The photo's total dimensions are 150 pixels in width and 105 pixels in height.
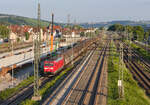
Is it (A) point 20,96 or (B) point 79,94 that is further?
(A) point 20,96

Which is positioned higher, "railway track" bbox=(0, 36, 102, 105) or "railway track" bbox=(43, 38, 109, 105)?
"railway track" bbox=(43, 38, 109, 105)

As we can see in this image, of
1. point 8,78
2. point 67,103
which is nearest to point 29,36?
point 8,78

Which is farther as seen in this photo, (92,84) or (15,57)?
(15,57)

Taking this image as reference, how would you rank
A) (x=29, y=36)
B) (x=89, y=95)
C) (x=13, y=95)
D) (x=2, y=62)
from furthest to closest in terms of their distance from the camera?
1. (x=29, y=36)
2. (x=2, y=62)
3. (x=13, y=95)
4. (x=89, y=95)

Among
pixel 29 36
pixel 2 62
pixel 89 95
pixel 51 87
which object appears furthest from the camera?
pixel 29 36

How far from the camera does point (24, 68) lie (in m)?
41.7

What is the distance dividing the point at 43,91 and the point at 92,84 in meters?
7.33

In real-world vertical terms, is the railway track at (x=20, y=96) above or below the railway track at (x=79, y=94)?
below

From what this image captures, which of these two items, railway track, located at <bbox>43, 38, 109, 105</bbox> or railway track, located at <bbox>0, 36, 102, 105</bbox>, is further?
railway track, located at <bbox>0, 36, 102, 105</bbox>

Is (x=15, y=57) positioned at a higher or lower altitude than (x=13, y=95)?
higher

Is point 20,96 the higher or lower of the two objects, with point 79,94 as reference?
lower

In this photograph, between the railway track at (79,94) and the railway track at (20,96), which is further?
the railway track at (20,96)

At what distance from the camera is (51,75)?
31.3 m

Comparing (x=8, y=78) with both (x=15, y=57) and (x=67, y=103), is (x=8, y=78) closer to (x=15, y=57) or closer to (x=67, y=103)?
(x=15, y=57)
